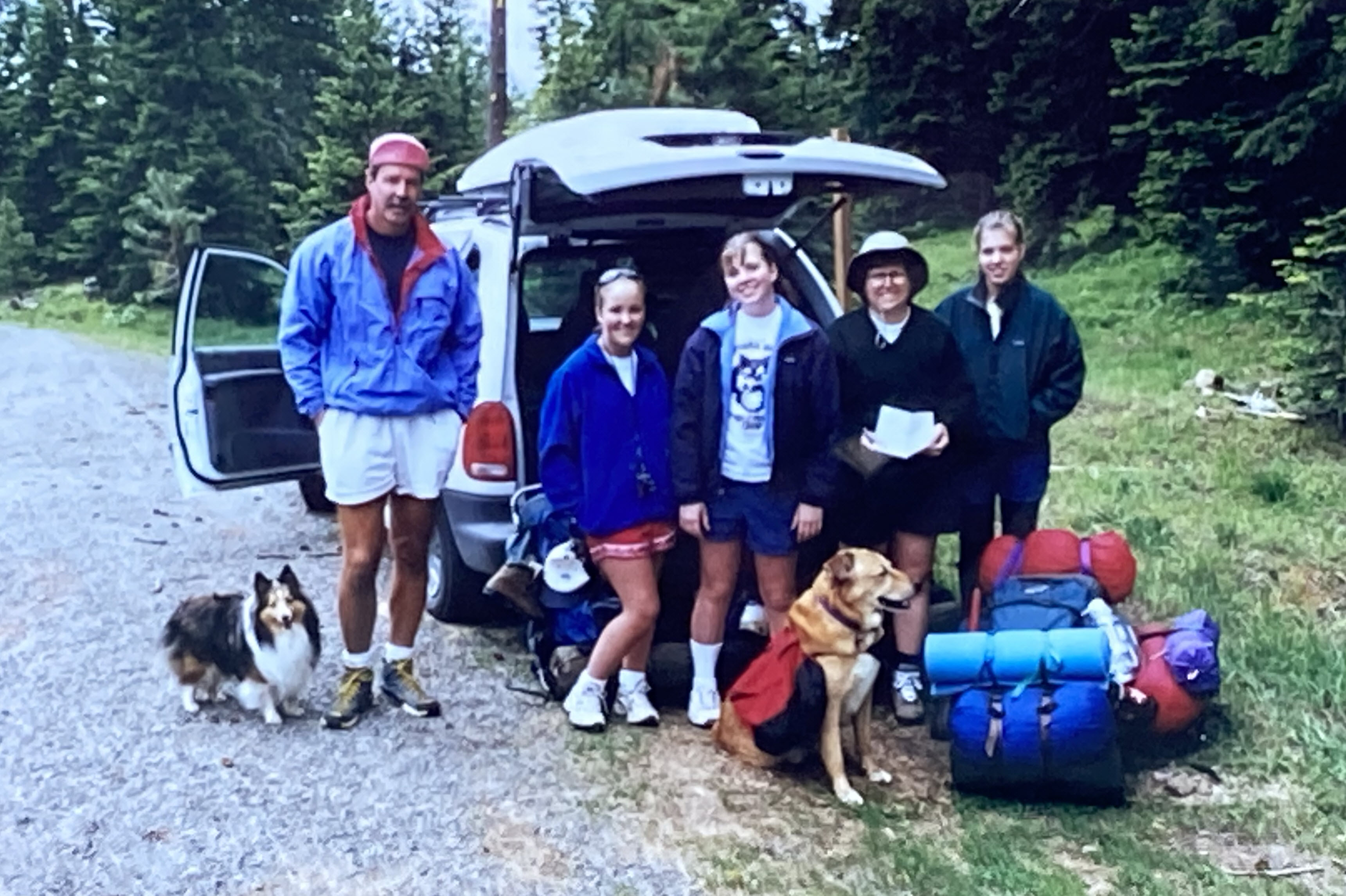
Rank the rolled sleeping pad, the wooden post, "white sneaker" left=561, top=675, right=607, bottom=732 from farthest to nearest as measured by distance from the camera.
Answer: the wooden post → "white sneaker" left=561, top=675, right=607, bottom=732 → the rolled sleeping pad

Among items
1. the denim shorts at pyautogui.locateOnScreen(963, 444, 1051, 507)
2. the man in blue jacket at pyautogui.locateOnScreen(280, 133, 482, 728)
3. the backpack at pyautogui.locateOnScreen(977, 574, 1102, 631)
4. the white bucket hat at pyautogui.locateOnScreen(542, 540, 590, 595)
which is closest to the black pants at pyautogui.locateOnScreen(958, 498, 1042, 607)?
the denim shorts at pyautogui.locateOnScreen(963, 444, 1051, 507)

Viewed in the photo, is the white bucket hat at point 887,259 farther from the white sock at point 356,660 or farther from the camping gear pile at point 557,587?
the white sock at point 356,660

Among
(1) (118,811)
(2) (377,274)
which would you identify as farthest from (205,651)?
(2) (377,274)

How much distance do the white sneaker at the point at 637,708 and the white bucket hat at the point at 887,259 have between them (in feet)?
5.56

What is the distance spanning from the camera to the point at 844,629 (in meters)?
4.39

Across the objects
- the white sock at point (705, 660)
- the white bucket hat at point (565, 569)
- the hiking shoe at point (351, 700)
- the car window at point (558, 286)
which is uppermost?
the car window at point (558, 286)

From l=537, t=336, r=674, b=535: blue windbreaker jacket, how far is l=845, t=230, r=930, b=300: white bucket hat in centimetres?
85

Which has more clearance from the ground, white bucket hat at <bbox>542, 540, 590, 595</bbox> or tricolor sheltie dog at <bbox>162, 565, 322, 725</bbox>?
white bucket hat at <bbox>542, 540, 590, 595</bbox>

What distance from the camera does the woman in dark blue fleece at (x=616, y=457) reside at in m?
4.79

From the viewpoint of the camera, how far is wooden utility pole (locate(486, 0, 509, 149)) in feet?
56.2

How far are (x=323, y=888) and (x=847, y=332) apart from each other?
256 cm

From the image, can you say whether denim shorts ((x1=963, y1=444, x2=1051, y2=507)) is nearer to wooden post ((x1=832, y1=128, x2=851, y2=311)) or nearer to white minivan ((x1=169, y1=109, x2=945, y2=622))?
white minivan ((x1=169, y1=109, x2=945, y2=622))

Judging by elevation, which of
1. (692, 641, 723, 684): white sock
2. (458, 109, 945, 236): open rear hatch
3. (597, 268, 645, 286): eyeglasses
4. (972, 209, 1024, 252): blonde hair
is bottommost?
(692, 641, 723, 684): white sock

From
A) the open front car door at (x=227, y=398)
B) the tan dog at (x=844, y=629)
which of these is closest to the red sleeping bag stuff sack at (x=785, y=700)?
the tan dog at (x=844, y=629)
